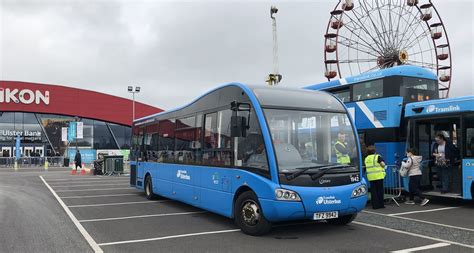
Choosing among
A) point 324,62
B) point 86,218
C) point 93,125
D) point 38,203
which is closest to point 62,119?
point 93,125

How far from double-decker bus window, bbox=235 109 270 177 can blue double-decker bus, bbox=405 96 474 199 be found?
5.95 meters

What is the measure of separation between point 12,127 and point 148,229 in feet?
129

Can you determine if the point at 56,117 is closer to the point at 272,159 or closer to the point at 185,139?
the point at 185,139

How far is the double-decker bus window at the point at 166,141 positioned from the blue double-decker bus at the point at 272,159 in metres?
1.73

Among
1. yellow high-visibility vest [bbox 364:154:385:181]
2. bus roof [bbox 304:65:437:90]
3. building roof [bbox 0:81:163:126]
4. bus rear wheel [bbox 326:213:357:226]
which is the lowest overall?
bus rear wheel [bbox 326:213:357:226]

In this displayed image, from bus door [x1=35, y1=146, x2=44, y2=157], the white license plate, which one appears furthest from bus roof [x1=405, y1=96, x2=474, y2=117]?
bus door [x1=35, y1=146, x2=44, y2=157]

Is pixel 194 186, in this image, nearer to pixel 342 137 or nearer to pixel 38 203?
pixel 342 137

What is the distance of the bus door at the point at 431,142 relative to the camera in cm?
1127

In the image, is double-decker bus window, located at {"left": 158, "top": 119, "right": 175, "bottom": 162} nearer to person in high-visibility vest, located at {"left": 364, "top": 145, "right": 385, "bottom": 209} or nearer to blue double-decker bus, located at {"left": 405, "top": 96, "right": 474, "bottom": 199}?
person in high-visibility vest, located at {"left": 364, "top": 145, "right": 385, "bottom": 209}

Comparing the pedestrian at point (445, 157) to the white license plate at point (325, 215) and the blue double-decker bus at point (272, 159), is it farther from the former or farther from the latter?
the white license plate at point (325, 215)

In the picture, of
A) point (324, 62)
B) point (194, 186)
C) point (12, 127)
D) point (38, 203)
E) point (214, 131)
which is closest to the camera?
point (214, 131)

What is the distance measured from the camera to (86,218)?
30.0 feet

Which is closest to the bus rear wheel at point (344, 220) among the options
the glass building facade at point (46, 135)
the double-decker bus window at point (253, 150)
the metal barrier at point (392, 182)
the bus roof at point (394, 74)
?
the double-decker bus window at point (253, 150)

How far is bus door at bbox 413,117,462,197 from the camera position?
37.0 feet
